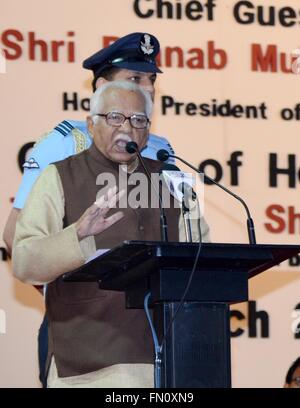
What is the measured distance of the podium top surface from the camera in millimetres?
2541

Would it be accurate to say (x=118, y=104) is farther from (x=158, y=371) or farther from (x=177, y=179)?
(x=158, y=371)

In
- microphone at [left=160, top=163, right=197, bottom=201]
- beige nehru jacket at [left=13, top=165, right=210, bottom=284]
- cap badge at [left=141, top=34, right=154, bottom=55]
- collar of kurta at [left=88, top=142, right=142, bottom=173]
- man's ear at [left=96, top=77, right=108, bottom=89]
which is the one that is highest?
cap badge at [left=141, top=34, right=154, bottom=55]

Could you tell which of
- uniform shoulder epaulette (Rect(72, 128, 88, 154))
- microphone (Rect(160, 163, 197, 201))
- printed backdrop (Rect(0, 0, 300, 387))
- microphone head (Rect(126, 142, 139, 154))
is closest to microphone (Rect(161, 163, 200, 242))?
microphone (Rect(160, 163, 197, 201))

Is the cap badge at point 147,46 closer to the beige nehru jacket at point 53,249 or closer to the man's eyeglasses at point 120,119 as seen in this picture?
the man's eyeglasses at point 120,119

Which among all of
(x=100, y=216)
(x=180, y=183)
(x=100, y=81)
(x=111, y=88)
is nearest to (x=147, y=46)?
(x=100, y=81)

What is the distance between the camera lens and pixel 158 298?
2.65 m

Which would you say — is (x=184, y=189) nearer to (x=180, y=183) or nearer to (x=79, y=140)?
(x=180, y=183)

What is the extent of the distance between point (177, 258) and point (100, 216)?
248 millimetres

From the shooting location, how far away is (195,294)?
8.71 feet

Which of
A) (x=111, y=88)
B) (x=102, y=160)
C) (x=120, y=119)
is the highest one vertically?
(x=111, y=88)

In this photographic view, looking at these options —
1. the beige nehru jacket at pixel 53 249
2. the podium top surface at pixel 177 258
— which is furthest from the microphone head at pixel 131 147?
the podium top surface at pixel 177 258

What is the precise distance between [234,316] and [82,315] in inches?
74.1

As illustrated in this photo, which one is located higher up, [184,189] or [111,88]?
[111,88]

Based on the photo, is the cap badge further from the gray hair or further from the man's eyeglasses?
the man's eyeglasses
